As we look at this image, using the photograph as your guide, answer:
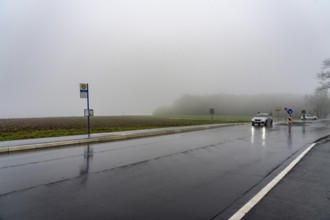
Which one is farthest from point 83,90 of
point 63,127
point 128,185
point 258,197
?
point 63,127

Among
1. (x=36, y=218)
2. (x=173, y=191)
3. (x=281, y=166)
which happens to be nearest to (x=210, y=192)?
(x=173, y=191)

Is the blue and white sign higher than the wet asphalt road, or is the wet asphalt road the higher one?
the blue and white sign

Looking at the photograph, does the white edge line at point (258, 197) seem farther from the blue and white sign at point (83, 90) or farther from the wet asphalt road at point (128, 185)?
the blue and white sign at point (83, 90)

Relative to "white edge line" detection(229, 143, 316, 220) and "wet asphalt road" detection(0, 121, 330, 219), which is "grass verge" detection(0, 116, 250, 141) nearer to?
"wet asphalt road" detection(0, 121, 330, 219)

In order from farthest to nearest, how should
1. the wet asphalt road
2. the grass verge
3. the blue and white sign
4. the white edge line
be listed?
the grass verge
the blue and white sign
the wet asphalt road
the white edge line

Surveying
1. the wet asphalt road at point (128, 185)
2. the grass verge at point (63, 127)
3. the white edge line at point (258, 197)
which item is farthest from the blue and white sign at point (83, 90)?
the white edge line at point (258, 197)

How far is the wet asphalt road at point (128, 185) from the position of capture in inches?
197

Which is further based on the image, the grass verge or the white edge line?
the grass verge

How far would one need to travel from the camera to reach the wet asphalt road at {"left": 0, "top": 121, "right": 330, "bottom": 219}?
5004 millimetres

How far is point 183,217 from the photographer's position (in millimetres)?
4734

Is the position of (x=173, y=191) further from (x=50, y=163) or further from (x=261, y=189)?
(x=50, y=163)

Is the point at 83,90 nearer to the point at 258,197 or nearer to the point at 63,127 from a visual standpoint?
Result: the point at 258,197

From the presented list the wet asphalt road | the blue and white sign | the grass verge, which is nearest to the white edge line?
the wet asphalt road

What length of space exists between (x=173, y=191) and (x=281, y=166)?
471 cm
